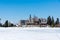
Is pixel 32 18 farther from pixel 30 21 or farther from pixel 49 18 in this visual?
pixel 49 18

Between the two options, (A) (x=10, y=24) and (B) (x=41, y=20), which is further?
(B) (x=41, y=20)

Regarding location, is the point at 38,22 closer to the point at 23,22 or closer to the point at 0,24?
the point at 23,22

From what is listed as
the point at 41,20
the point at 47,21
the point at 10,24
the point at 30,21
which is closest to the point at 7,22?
the point at 10,24

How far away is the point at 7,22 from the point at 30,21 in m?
8.10

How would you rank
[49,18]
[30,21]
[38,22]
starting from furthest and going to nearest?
1. [49,18]
2. [38,22]
3. [30,21]

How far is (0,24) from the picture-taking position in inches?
849

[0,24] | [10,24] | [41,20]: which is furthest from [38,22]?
[0,24]

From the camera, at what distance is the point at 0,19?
70.4ft

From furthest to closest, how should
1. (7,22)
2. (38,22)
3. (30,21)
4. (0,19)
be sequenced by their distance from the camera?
1. (38,22)
2. (30,21)
3. (7,22)
4. (0,19)

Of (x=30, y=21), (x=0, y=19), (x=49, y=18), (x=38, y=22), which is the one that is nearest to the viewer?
(x=0, y=19)

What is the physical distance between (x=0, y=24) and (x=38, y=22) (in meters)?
12.3

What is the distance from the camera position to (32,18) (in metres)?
31.6

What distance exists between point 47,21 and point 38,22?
2.30 metres

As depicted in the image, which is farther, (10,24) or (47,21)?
(47,21)
